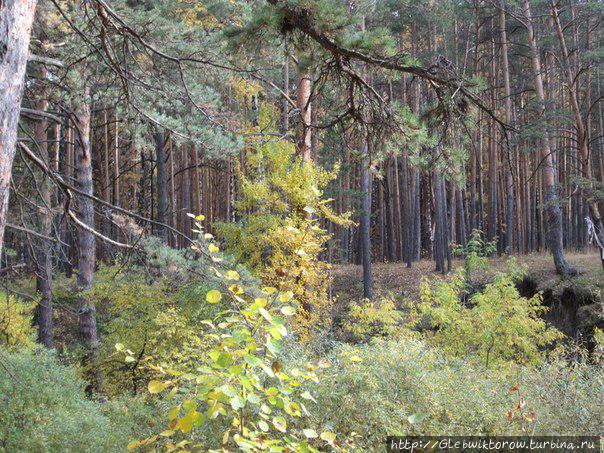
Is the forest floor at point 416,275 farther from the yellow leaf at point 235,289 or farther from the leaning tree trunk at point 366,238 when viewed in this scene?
the yellow leaf at point 235,289

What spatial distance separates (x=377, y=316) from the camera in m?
9.76

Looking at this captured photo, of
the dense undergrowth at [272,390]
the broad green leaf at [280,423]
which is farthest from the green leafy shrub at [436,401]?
the broad green leaf at [280,423]

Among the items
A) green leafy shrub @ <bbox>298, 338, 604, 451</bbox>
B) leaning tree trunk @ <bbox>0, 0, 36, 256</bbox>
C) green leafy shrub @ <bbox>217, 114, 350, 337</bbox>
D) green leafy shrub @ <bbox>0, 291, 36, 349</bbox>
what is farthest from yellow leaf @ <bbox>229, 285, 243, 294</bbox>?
green leafy shrub @ <bbox>0, 291, 36, 349</bbox>

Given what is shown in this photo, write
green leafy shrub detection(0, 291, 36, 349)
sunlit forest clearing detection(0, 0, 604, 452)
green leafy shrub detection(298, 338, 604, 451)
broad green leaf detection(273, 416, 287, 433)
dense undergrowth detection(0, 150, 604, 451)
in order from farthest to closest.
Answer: green leafy shrub detection(0, 291, 36, 349) < green leafy shrub detection(298, 338, 604, 451) < sunlit forest clearing detection(0, 0, 604, 452) < dense undergrowth detection(0, 150, 604, 451) < broad green leaf detection(273, 416, 287, 433)

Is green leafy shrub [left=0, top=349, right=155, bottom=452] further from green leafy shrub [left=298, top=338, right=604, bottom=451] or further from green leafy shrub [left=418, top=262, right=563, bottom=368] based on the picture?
green leafy shrub [left=418, top=262, right=563, bottom=368]

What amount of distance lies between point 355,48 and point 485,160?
85.2 feet

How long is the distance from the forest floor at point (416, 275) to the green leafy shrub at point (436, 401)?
328 inches

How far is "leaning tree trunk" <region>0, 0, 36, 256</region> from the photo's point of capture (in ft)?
9.14

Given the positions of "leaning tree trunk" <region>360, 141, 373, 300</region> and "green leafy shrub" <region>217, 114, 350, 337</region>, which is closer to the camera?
"green leafy shrub" <region>217, 114, 350, 337</region>

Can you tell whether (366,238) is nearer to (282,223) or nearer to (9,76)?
(282,223)

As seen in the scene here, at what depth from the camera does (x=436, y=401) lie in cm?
370

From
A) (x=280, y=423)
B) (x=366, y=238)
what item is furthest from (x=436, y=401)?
(x=366, y=238)

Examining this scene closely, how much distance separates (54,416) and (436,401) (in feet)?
12.0

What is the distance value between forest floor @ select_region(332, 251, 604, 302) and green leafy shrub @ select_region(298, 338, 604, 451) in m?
8.33
